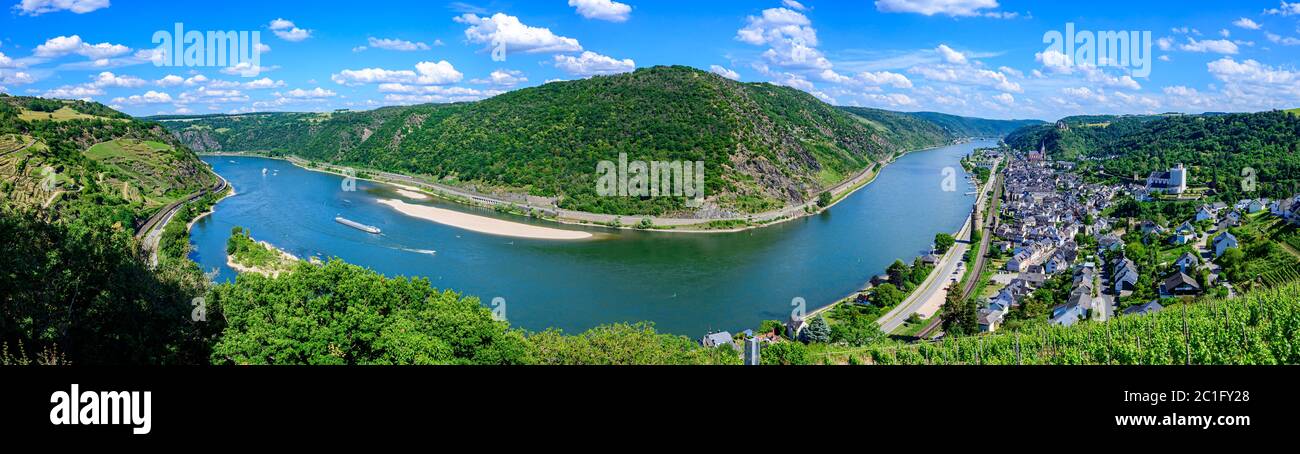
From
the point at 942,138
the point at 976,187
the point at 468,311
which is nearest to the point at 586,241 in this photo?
the point at 468,311

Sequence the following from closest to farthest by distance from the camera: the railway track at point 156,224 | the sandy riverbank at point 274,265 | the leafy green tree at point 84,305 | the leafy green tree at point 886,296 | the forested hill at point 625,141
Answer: the leafy green tree at point 84,305
the leafy green tree at point 886,296
the sandy riverbank at point 274,265
the railway track at point 156,224
the forested hill at point 625,141

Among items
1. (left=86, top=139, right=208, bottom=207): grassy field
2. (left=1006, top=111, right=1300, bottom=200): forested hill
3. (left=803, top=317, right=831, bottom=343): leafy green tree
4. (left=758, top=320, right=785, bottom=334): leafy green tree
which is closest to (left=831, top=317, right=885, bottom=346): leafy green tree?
(left=803, top=317, right=831, bottom=343): leafy green tree

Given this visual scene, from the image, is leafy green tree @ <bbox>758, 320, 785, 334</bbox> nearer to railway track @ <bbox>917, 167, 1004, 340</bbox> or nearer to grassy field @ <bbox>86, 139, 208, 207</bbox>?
railway track @ <bbox>917, 167, 1004, 340</bbox>

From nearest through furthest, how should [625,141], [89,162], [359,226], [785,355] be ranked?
[785,355], [359,226], [89,162], [625,141]

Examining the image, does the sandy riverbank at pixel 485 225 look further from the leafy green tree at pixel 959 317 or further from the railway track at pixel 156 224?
the leafy green tree at pixel 959 317

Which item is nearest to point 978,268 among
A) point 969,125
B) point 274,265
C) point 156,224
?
point 274,265

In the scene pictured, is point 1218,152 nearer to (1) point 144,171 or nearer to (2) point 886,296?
(2) point 886,296

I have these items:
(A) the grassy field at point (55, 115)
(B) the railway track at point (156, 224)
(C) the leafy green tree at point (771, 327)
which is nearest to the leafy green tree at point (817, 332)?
(C) the leafy green tree at point (771, 327)
